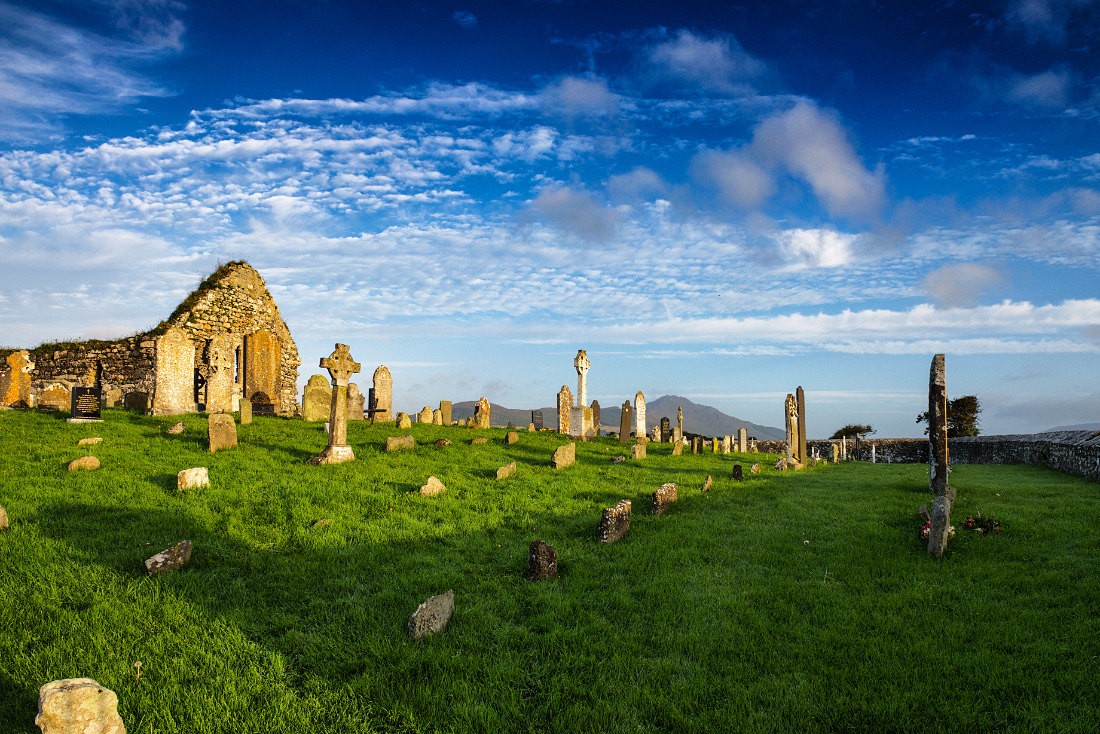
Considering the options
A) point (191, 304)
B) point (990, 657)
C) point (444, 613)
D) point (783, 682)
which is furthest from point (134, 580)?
point (191, 304)

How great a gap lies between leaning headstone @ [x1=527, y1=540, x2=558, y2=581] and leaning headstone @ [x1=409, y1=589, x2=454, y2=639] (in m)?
1.66

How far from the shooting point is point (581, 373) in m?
26.3

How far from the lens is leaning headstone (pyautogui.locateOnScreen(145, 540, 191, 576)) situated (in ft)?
24.2

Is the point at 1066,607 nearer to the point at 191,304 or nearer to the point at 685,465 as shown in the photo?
the point at 685,465

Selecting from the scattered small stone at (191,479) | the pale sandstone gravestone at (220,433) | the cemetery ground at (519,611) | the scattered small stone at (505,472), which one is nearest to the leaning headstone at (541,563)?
the cemetery ground at (519,611)

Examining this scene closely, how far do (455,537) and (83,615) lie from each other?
470cm

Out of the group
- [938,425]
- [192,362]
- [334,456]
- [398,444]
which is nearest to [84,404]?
[192,362]

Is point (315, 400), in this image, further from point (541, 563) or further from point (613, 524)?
point (541, 563)

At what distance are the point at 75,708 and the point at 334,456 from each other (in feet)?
34.1

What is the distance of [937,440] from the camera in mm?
14766

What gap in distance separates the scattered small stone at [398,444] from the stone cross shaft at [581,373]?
1062cm

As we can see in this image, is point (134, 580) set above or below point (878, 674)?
above

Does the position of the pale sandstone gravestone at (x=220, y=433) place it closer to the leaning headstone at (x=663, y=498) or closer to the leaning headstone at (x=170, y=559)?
the leaning headstone at (x=170, y=559)

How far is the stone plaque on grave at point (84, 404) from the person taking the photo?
60.7ft
